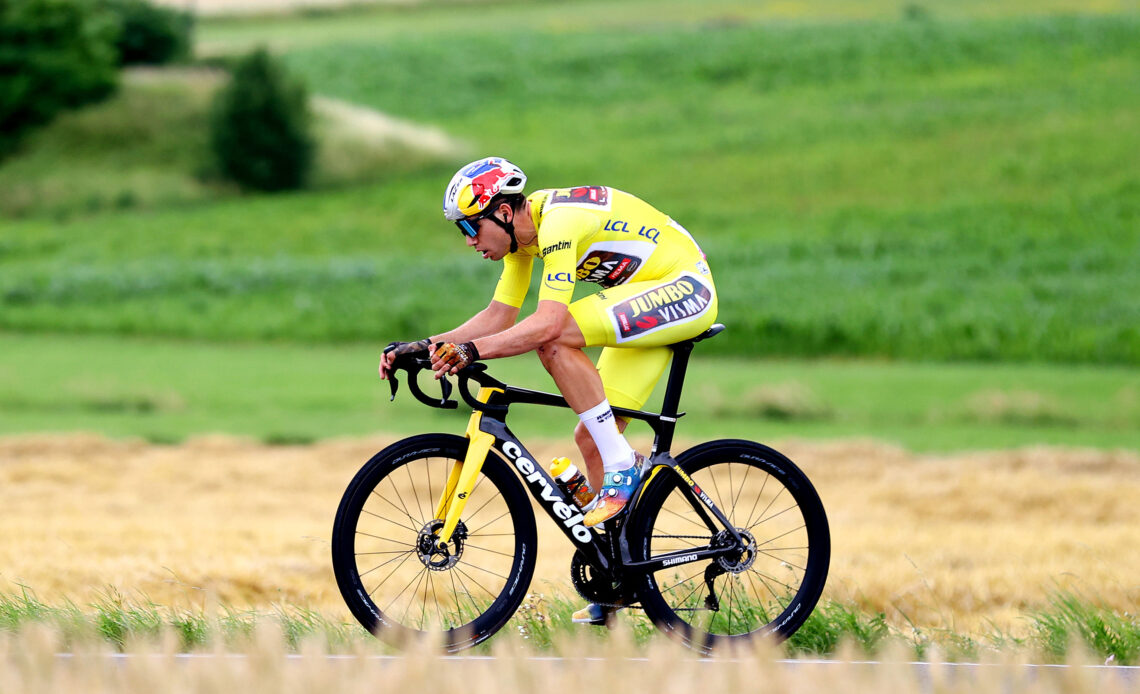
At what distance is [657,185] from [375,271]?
13308 millimetres

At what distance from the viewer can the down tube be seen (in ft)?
18.0

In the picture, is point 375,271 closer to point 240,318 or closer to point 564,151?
point 240,318

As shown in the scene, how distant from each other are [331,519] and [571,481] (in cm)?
675

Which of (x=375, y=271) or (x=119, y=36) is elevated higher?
(x=119, y=36)

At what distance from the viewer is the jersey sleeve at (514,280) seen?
5.90m

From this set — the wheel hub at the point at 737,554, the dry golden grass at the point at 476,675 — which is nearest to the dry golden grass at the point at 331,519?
the wheel hub at the point at 737,554

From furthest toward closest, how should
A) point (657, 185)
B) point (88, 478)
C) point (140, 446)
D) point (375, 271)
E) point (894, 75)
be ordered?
point (894, 75) < point (657, 185) < point (375, 271) < point (140, 446) < point (88, 478)

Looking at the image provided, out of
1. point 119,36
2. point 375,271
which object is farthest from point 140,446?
point 119,36

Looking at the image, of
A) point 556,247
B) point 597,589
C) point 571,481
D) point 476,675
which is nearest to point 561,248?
point 556,247

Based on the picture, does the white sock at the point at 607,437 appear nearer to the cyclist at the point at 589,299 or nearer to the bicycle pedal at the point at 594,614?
the cyclist at the point at 589,299

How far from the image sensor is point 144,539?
10406 millimetres

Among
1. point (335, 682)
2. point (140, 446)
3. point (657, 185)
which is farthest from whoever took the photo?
point (657, 185)

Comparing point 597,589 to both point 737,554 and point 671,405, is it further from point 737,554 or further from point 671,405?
point 671,405

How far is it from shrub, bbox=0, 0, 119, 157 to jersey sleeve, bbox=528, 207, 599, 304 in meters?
40.2
